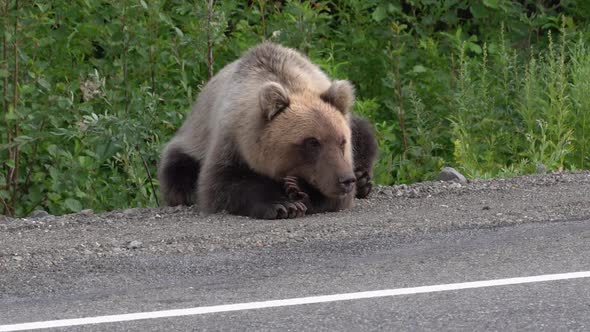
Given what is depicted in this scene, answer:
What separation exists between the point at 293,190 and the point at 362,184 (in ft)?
2.18

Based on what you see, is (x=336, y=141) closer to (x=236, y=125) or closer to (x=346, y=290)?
(x=236, y=125)

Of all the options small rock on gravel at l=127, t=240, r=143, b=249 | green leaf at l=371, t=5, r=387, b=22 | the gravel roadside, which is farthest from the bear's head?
green leaf at l=371, t=5, r=387, b=22

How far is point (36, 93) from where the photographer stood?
10.1 m

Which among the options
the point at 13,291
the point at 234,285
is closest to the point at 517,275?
the point at 234,285

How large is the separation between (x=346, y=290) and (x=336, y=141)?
2488mm

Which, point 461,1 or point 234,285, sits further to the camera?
point 461,1

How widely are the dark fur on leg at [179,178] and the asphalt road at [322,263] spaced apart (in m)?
0.69

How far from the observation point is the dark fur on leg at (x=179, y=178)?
8477 millimetres

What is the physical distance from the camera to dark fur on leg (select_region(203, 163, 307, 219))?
7336 millimetres

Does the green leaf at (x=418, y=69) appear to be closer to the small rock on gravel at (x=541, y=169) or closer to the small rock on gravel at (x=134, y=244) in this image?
the small rock on gravel at (x=541, y=169)

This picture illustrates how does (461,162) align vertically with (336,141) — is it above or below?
below

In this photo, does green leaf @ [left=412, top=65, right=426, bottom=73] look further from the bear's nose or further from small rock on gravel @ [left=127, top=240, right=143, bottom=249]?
small rock on gravel @ [left=127, top=240, right=143, bottom=249]

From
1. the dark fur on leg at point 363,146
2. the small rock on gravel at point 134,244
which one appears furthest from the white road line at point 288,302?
the dark fur on leg at point 363,146

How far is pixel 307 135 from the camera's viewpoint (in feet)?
24.9
